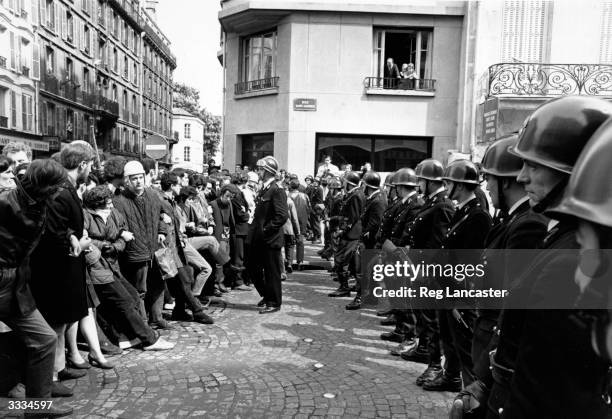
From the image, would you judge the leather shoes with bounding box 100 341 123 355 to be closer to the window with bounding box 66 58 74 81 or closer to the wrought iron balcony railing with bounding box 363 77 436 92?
the wrought iron balcony railing with bounding box 363 77 436 92

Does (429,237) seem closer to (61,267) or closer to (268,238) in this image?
(268,238)

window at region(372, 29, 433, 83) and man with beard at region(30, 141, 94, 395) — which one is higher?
window at region(372, 29, 433, 83)

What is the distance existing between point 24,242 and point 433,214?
352 cm

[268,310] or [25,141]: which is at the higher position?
[25,141]

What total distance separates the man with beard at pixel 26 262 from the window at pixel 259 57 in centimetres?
1404

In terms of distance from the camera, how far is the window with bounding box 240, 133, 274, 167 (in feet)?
57.1

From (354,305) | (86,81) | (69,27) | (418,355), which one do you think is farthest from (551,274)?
(86,81)

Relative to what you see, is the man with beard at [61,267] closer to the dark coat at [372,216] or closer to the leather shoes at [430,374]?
the leather shoes at [430,374]

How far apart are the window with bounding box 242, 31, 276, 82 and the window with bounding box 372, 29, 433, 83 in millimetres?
3471

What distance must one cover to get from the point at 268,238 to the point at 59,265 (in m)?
3.46

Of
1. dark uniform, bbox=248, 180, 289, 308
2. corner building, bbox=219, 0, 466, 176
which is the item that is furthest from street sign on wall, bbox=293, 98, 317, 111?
dark uniform, bbox=248, 180, 289, 308

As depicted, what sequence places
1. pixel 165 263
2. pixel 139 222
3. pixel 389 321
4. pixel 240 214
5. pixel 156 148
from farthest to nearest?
pixel 156 148
pixel 240 214
pixel 389 321
pixel 165 263
pixel 139 222

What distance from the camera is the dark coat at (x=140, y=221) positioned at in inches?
219

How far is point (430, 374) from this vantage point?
4691 mm
